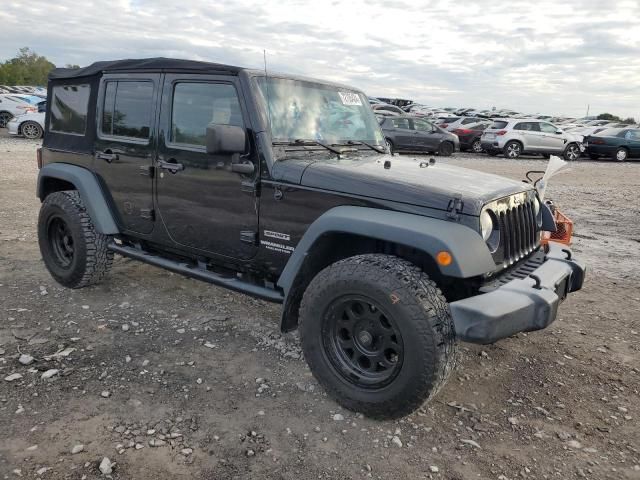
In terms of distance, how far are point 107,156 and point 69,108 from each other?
0.90 metres

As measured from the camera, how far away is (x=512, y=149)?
19672mm

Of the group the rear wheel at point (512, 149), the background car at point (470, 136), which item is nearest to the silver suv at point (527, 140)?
the rear wheel at point (512, 149)

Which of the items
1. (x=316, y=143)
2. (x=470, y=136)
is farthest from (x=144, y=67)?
(x=470, y=136)

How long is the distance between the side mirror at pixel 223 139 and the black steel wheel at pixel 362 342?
114 cm

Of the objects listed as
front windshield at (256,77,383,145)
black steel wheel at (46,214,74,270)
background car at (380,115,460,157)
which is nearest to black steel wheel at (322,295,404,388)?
front windshield at (256,77,383,145)

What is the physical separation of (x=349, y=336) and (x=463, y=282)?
2.43 ft

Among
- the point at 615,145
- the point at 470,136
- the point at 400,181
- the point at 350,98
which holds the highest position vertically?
the point at 350,98

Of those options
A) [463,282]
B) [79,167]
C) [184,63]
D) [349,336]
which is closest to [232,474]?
[349,336]

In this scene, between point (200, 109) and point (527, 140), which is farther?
point (527, 140)

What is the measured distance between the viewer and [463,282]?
10.3 ft

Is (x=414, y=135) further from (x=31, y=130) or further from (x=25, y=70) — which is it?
(x=25, y=70)

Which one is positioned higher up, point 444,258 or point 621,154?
point 444,258

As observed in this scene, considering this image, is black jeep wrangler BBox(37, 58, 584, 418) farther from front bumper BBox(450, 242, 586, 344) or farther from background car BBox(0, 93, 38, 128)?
background car BBox(0, 93, 38, 128)

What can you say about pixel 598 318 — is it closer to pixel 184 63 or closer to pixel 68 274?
pixel 184 63
